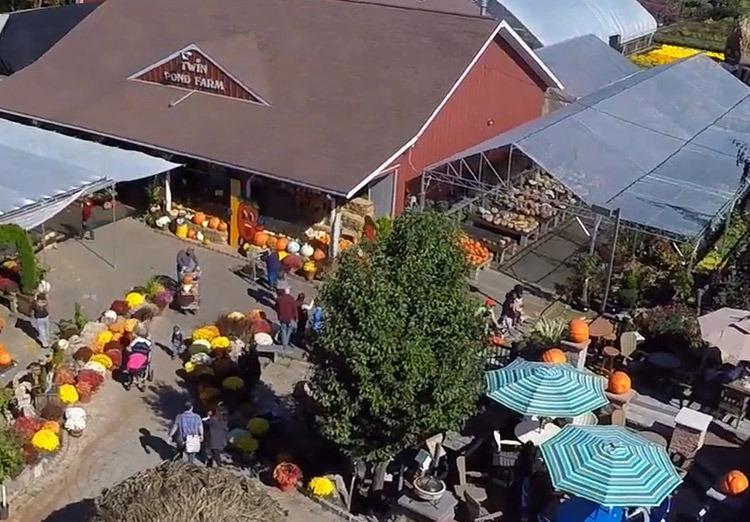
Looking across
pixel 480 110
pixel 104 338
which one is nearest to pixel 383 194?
pixel 480 110

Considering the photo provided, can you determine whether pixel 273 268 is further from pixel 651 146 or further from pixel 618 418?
pixel 651 146

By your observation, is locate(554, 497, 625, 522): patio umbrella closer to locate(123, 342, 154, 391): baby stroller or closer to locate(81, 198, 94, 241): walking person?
locate(123, 342, 154, 391): baby stroller

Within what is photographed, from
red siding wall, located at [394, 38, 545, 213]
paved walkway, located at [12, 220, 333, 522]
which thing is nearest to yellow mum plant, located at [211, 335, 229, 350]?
paved walkway, located at [12, 220, 333, 522]

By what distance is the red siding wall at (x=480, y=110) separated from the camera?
74.6 feet

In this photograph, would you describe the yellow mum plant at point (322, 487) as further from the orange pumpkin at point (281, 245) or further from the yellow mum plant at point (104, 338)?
the orange pumpkin at point (281, 245)

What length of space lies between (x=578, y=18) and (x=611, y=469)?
3074cm

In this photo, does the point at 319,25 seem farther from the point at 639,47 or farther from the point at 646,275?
the point at 639,47

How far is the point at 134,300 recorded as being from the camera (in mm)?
19094

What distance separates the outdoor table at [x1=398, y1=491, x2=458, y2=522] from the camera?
1257 cm

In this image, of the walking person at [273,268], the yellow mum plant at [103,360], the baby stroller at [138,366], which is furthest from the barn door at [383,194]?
the yellow mum plant at [103,360]

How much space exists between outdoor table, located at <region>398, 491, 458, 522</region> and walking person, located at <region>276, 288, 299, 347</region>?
5.33m

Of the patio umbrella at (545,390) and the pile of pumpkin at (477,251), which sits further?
the pile of pumpkin at (477,251)

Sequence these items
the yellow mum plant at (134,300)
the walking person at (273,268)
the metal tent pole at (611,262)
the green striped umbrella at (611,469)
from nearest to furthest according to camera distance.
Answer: the green striped umbrella at (611,469), the yellow mum plant at (134,300), the metal tent pole at (611,262), the walking person at (273,268)

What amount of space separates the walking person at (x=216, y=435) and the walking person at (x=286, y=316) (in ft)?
11.2
